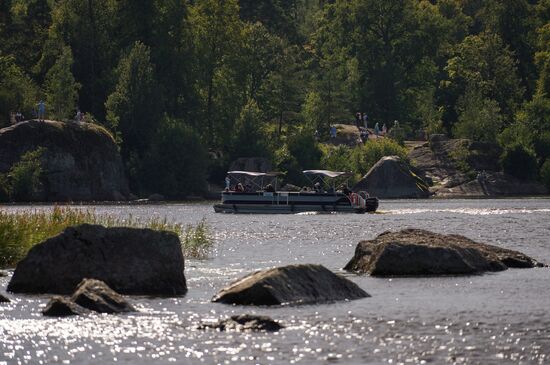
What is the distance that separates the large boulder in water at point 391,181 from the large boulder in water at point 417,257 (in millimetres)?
85911

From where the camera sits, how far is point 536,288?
3988 centimetres

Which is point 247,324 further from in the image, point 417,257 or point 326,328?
point 417,257

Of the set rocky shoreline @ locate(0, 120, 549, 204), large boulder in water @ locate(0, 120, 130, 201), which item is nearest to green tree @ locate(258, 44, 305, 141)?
rocky shoreline @ locate(0, 120, 549, 204)

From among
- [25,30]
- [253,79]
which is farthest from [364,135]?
[25,30]

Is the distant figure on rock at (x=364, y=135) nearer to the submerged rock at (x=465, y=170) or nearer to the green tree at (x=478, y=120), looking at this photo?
the submerged rock at (x=465, y=170)

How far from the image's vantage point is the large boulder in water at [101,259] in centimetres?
3744

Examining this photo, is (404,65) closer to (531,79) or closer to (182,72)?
(531,79)

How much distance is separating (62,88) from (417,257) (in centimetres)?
8788

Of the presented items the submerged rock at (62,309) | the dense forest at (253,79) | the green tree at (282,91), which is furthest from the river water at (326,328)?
the green tree at (282,91)

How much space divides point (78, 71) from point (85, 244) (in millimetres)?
103467

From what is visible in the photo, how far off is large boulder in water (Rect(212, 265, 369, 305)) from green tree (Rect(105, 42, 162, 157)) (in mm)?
94155

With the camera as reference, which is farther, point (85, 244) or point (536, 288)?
point (536, 288)

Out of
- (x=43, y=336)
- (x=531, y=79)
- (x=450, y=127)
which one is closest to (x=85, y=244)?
(x=43, y=336)

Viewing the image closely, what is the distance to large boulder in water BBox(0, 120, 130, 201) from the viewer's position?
118625 millimetres
